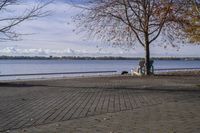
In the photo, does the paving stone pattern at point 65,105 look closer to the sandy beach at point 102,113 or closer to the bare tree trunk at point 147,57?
the sandy beach at point 102,113

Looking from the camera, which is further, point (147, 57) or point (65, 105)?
point (147, 57)

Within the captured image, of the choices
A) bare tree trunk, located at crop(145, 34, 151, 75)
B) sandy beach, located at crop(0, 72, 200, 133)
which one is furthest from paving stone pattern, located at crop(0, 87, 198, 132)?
bare tree trunk, located at crop(145, 34, 151, 75)

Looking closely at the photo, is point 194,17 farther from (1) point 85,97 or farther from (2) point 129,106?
(2) point 129,106

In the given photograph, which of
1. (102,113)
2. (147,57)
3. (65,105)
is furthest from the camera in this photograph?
(147,57)

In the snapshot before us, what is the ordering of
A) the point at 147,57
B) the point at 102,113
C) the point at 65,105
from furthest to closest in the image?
the point at 147,57, the point at 65,105, the point at 102,113

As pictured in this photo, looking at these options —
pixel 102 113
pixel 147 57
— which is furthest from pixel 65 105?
pixel 147 57

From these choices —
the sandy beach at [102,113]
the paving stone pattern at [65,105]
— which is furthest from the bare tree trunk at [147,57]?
the sandy beach at [102,113]

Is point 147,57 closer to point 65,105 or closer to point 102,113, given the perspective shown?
point 65,105

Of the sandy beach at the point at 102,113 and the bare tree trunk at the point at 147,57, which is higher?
the bare tree trunk at the point at 147,57

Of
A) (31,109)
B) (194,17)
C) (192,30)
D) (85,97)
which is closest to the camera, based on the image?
(31,109)

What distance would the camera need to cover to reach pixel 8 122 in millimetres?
11234

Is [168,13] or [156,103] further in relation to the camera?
[168,13]

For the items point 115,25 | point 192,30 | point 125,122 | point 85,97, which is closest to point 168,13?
point 192,30

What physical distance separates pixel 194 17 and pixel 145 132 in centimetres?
2081
